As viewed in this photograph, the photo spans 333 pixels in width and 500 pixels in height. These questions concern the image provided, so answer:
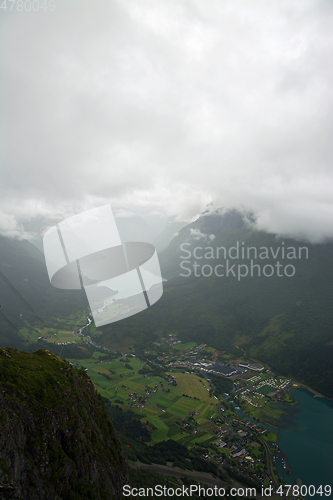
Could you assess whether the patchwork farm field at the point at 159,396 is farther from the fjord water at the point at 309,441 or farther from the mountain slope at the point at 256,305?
the mountain slope at the point at 256,305

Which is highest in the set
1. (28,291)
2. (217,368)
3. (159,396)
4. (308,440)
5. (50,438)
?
(50,438)

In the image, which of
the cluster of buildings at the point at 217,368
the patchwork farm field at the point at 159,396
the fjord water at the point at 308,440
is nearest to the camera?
the fjord water at the point at 308,440

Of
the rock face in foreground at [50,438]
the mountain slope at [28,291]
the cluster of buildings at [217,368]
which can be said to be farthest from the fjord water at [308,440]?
the mountain slope at [28,291]

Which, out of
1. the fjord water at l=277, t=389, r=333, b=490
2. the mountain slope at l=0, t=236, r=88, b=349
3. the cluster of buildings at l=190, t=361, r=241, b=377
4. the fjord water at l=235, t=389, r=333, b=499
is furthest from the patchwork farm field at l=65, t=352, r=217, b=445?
the mountain slope at l=0, t=236, r=88, b=349

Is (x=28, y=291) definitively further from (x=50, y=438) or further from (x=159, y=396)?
(x=50, y=438)

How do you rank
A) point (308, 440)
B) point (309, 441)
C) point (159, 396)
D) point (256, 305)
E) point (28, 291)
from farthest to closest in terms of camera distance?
point (256, 305)
point (28, 291)
point (159, 396)
point (308, 440)
point (309, 441)

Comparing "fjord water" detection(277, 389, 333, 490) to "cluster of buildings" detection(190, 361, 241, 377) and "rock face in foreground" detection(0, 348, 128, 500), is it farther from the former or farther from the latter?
"rock face in foreground" detection(0, 348, 128, 500)

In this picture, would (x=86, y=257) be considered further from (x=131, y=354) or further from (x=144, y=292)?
(x=131, y=354)

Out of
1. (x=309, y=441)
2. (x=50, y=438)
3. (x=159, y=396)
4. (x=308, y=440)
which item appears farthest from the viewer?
(x=159, y=396)

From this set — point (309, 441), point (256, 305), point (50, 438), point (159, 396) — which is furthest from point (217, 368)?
point (50, 438)
